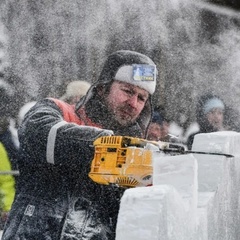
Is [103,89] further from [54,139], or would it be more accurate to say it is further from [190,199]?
[190,199]

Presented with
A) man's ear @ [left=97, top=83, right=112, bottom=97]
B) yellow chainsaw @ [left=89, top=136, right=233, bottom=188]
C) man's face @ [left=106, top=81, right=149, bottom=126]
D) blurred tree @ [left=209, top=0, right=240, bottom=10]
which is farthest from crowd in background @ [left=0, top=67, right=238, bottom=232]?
blurred tree @ [left=209, top=0, right=240, bottom=10]

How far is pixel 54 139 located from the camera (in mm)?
2289

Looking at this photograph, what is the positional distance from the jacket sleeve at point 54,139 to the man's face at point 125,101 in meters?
0.47

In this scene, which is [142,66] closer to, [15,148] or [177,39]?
[15,148]

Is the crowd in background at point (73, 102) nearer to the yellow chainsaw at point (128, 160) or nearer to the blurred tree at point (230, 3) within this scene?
the yellow chainsaw at point (128, 160)

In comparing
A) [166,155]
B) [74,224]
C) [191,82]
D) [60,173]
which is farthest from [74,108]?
[191,82]

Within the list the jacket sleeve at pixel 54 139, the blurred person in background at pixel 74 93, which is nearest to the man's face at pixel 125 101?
the jacket sleeve at pixel 54 139

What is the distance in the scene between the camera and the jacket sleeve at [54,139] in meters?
2.26

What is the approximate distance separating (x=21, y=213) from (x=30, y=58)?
15.2ft

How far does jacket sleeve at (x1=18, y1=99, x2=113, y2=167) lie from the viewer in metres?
2.26

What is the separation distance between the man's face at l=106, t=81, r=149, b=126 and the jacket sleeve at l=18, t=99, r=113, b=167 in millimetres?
470

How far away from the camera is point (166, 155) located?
2023 mm

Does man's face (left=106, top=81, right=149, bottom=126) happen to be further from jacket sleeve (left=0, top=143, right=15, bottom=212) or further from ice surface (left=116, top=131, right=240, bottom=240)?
jacket sleeve (left=0, top=143, right=15, bottom=212)

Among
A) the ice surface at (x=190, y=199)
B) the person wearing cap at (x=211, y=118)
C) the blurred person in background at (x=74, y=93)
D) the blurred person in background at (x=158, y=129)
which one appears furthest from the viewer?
the person wearing cap at (x=211, y=118)
